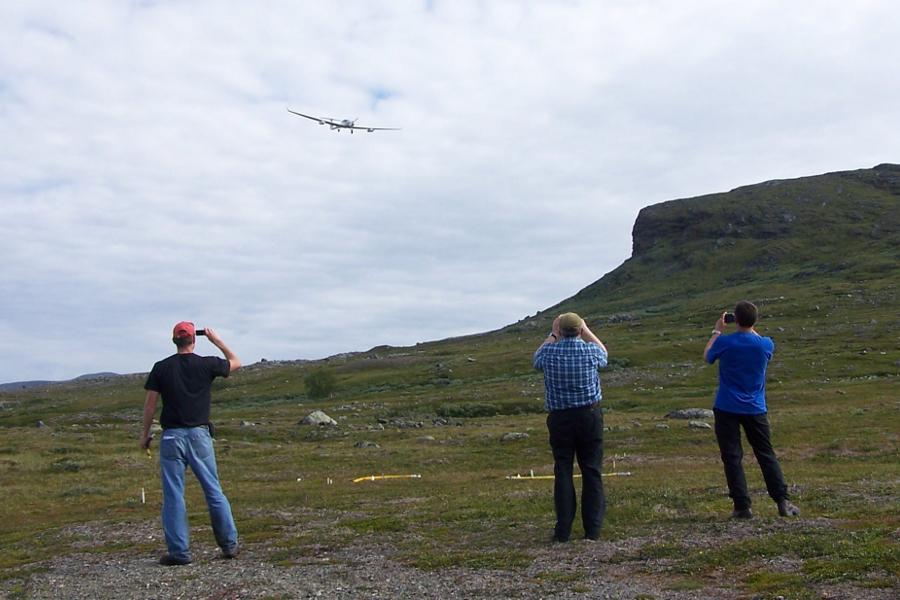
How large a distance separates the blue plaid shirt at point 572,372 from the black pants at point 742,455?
246cm

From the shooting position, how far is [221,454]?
47.0 metres

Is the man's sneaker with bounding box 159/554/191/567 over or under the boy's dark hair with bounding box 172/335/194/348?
under

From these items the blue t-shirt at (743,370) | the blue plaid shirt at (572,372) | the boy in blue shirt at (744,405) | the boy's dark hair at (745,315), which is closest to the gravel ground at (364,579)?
the boy in blue shirt at (744,405)

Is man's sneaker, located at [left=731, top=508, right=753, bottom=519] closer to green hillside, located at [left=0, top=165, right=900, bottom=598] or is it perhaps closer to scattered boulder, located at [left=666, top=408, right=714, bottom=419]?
green hillside, located at [left=0, top=165, right=900, bottom=598]

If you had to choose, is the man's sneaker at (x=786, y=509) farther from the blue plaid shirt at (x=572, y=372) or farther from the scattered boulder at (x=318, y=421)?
the scattered boulder at (x=318, y=421)

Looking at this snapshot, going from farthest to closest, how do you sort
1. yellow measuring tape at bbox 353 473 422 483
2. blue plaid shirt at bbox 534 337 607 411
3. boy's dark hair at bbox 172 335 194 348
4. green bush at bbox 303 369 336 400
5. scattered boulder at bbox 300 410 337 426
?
green bush at bbox 303 369 336 400, scattered boulder at bbox 300 410 337 426, yellow measuring tape at bbox 353 473 422 483, boy's dark hair at bbox 172 335 194 348, blue plaid shirt at bbox 534 337 607 411

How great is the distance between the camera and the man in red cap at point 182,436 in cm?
1431

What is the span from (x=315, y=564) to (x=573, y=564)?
14.0ft

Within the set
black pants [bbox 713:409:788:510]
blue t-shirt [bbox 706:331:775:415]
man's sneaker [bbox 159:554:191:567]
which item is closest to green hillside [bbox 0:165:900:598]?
black pants [bbox 713:409:788:510]

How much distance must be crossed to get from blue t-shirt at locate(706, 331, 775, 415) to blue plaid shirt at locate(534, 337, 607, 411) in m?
2.15

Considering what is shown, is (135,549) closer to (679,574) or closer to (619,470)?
(679,574)

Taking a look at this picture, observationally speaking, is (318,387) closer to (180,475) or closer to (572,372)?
(180,475)

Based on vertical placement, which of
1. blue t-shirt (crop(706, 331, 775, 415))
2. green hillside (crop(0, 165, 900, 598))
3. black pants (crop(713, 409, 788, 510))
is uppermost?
blue t-shirt (crop(706, 331, 775, 415))

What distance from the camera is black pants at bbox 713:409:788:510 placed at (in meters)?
14.8
